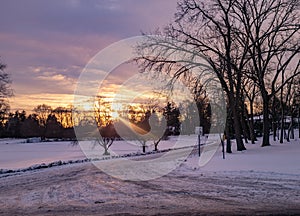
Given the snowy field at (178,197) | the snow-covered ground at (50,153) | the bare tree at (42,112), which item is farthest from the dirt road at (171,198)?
the bare tree at (42,112)

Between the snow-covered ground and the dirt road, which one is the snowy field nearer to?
the dirt road

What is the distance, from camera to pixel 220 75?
88.7 ft

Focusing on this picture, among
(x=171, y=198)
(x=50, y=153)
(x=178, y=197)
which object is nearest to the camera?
(x=171, y=198)

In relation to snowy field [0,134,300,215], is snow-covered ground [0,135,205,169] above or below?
below

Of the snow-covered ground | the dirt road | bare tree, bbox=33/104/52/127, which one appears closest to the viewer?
the dirt road

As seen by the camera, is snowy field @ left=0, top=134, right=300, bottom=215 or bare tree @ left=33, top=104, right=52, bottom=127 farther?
bare tree @ left=33, top=104, right=52, bottom=127

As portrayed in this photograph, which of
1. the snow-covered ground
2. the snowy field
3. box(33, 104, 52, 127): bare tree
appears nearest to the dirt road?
the snowy field

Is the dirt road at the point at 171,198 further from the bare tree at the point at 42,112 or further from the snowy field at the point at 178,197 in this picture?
the bare tree at the point at 42,112

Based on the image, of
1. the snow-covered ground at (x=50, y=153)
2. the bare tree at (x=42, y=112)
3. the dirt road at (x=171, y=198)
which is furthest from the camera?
the bare tree at (x=42, y=112)

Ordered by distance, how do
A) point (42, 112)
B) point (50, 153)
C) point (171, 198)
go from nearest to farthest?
point (171, 198), point (50, 153), point (42, 112)

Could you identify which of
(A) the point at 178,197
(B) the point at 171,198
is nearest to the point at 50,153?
(A) the point at 178,197

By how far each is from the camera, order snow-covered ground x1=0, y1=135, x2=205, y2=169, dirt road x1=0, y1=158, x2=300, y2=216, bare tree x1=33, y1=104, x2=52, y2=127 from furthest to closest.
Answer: bare tree x1=33, y1=104, x2=52, y2=127, snow-covered ground x1=0, y1=135, x2=205, y2=169, dirt road x1=0, y1=158, x2=300, y2=216

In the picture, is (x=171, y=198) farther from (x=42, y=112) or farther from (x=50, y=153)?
(x=42, y=112)

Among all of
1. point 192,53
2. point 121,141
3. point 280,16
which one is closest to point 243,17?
point 280,16
